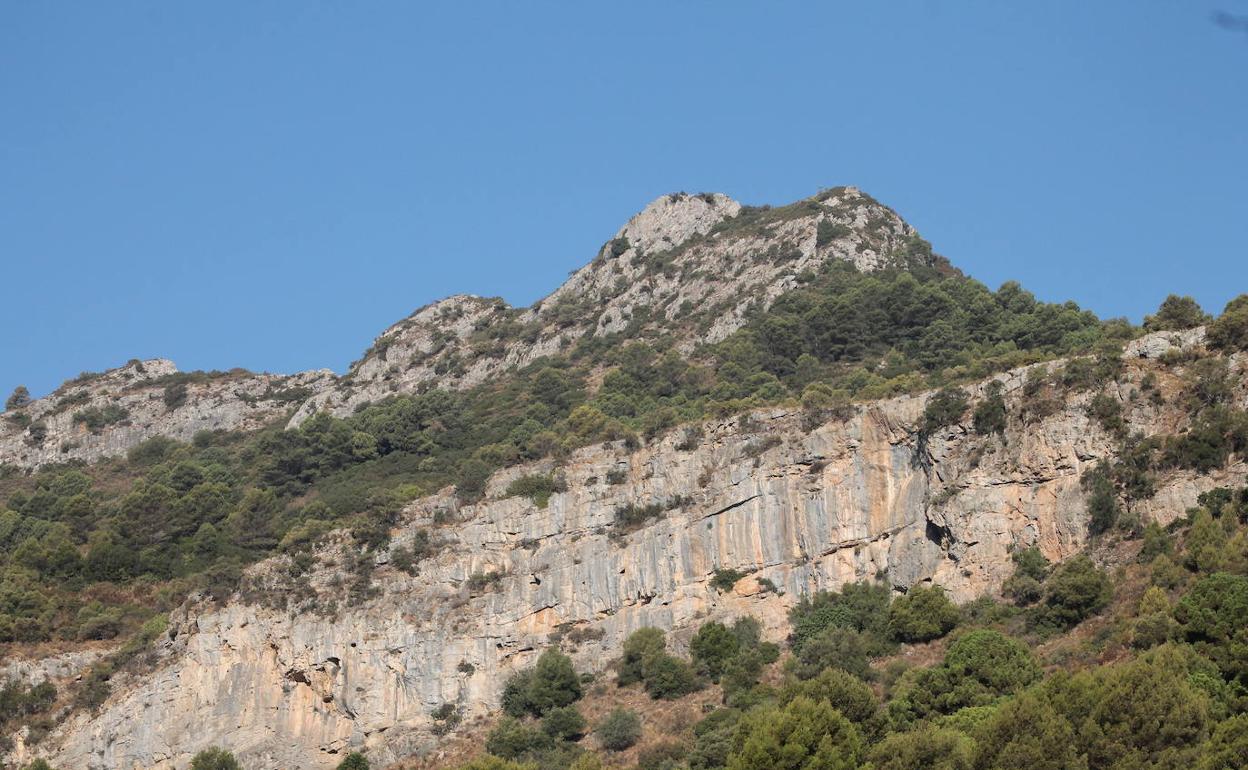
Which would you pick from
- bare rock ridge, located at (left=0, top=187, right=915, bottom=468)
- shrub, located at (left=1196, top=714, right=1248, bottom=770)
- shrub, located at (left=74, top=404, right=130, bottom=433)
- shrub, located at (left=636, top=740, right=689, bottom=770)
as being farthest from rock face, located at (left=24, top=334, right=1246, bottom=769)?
shrub, located at (left=74, top=404, right=130, bottom=433)

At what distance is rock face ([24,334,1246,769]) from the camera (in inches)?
2564

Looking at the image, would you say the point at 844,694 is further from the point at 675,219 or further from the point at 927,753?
the point at 675,219

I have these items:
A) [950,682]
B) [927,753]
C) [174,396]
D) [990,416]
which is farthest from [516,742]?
[174,396]

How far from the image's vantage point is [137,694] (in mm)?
70438

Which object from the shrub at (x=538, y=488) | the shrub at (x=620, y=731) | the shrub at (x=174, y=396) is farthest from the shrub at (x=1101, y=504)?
the shrub at (x=174, y=396)

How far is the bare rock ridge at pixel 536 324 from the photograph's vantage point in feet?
376

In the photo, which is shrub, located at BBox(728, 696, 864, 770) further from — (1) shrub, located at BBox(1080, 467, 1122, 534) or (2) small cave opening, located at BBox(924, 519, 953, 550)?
(1) shrub, located at BBox(1080, 467, 1122, 534)

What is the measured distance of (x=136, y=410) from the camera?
127812 mm

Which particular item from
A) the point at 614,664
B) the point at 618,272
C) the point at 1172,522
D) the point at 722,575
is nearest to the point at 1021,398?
the point at 1172,522

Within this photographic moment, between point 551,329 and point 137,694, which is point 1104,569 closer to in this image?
point 137,694

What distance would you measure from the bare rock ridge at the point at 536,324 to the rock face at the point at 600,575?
113 feet

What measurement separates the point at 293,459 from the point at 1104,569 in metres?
52.6

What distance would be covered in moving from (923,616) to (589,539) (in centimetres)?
1645

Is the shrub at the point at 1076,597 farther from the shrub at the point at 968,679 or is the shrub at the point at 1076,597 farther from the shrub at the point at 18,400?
the shrub at the point at 18,400
